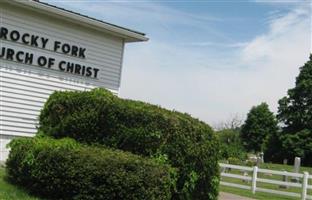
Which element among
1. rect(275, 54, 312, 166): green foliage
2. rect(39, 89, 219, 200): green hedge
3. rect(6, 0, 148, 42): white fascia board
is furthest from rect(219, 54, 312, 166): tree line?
rect(39, 89, 219, 200): green hedge

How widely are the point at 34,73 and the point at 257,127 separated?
62787 mm

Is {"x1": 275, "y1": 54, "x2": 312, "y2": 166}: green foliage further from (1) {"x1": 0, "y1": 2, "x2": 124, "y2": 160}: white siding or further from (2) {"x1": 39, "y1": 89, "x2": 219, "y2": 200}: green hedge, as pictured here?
(2) {"x1": 39, "y1": 89, "x2": 219, "y2": 200}: green hedge

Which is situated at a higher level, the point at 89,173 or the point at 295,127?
the point at 295,127

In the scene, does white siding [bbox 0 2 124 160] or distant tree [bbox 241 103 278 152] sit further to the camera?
distant tree [bbox 241 103 278 152]

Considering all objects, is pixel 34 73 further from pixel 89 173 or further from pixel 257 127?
pixel 257 127

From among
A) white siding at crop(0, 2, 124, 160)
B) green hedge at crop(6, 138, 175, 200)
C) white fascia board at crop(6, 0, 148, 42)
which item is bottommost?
green hedge at crop(6, 138, 175, 200)

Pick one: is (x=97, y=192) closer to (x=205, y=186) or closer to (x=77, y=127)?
(x=77, y=127)

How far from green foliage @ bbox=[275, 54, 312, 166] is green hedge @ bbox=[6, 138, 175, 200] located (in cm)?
4982

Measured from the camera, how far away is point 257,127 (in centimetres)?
7906

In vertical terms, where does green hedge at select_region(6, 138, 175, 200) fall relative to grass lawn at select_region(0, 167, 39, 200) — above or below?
above

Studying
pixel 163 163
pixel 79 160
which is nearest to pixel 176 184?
pixel 163 163

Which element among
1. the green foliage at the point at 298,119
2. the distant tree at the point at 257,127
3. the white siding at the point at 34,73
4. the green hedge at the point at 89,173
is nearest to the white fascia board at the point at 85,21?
the white siding at the point at 34,73

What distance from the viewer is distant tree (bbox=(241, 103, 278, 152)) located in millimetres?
78500

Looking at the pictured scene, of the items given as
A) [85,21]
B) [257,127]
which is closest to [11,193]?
[85,21]
